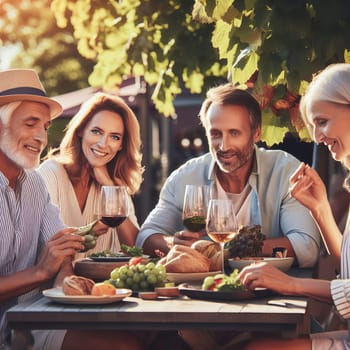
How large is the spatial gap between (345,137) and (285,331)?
1.00 meters

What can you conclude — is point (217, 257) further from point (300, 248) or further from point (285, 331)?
point (285, 331)

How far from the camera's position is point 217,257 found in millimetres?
5391

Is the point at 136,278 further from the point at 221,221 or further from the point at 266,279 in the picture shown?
the point at 266,279

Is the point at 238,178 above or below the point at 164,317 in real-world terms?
above

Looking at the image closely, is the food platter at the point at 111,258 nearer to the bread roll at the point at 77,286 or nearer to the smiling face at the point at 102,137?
the bread roll at the point at 77,286

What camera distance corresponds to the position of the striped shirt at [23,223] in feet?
17.7

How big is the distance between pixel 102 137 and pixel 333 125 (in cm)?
242

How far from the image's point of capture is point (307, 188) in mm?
5367

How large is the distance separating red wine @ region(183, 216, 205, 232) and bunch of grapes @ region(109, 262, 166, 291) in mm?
765

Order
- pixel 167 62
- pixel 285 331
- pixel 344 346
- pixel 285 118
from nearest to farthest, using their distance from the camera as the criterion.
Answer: pixel 285 331
pixel 344 346
pixel 285 118
pixel 167 62

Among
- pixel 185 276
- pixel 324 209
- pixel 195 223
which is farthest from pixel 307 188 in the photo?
pixel 185 276

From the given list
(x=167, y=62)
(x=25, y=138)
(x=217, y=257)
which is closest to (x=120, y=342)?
(x=217, y=257)

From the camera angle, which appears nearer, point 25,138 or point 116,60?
point 25,138

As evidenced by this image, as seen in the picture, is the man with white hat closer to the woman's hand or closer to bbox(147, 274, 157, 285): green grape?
the woman's hand
